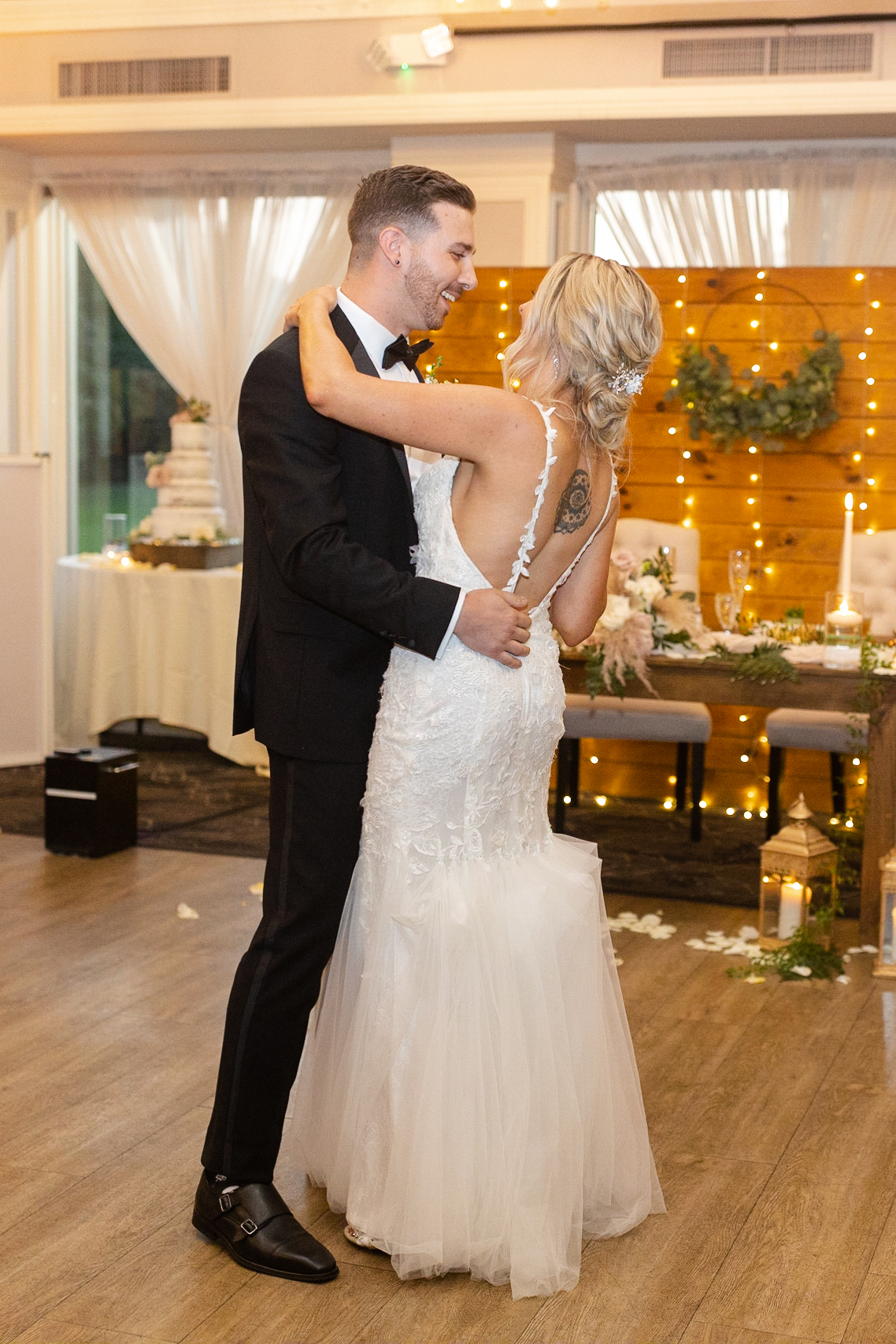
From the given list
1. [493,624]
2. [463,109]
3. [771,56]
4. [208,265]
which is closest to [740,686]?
[493,624]

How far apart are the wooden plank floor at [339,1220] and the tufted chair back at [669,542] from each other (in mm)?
1954

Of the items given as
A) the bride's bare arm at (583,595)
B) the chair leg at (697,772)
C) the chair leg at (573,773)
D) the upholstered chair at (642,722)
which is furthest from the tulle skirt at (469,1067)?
the chair leg at (573,773)

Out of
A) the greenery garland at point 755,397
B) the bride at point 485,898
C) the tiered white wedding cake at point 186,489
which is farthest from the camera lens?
the tiered white wedding cake at point 186,489

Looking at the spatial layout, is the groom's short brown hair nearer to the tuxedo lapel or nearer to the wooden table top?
the tuxedo lapel

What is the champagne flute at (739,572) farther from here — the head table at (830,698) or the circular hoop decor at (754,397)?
the circular hoop decor at (754,397)

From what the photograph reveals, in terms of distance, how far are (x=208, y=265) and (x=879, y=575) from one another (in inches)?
150

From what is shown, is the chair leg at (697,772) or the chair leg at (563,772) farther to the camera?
the chair leg at (563,772)

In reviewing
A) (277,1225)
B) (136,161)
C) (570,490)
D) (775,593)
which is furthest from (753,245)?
(277,1225)

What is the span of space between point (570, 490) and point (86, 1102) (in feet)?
5.62

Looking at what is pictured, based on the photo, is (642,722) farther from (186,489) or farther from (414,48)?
(414,48)

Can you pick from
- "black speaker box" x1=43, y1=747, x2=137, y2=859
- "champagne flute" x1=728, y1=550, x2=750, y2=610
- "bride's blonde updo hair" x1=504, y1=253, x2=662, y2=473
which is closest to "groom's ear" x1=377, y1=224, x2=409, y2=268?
"bride's blonde updo hair" x1=504, y1=253, x2=662, y2=473

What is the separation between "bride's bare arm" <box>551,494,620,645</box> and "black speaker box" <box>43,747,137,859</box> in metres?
2.89

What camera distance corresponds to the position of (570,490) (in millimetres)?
2387

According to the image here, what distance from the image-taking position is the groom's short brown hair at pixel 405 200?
231 cm
